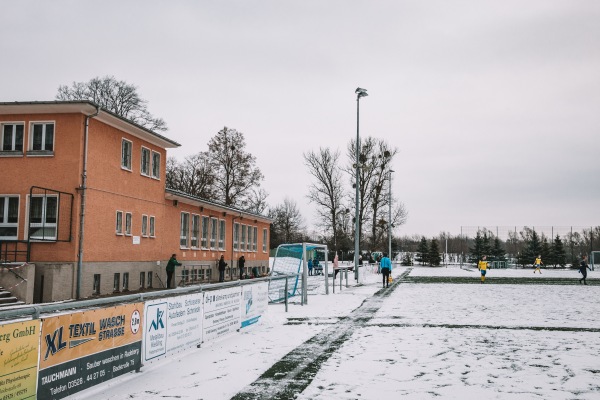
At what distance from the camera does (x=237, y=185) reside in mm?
56938

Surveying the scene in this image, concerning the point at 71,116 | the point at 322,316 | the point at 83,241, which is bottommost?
the point at 322,316

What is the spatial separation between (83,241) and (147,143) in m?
7.93

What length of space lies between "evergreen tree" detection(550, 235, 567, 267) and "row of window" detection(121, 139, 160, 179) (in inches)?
2552

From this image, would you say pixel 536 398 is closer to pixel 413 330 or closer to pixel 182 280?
pixel 413 330

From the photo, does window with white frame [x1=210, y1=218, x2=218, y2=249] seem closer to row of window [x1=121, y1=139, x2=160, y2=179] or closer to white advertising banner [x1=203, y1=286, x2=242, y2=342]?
row of window [x1=121, y1=139, x2=160, y2=179]

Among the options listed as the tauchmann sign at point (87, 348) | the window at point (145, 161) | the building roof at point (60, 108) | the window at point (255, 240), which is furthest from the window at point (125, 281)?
the window at point (255, 240)

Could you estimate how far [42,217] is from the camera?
22.6 meters

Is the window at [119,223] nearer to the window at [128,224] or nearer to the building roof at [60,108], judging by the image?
the window at [128,224]

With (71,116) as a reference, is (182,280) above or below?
below

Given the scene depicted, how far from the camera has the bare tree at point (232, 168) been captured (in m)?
56.8

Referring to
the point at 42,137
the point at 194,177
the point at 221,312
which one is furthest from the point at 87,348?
the point at 194,177

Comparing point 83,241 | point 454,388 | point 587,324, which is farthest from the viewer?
point 83,241

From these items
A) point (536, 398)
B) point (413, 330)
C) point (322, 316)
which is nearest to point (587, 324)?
point (413, 330)

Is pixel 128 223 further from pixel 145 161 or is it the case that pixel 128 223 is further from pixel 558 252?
pixel 558 252
